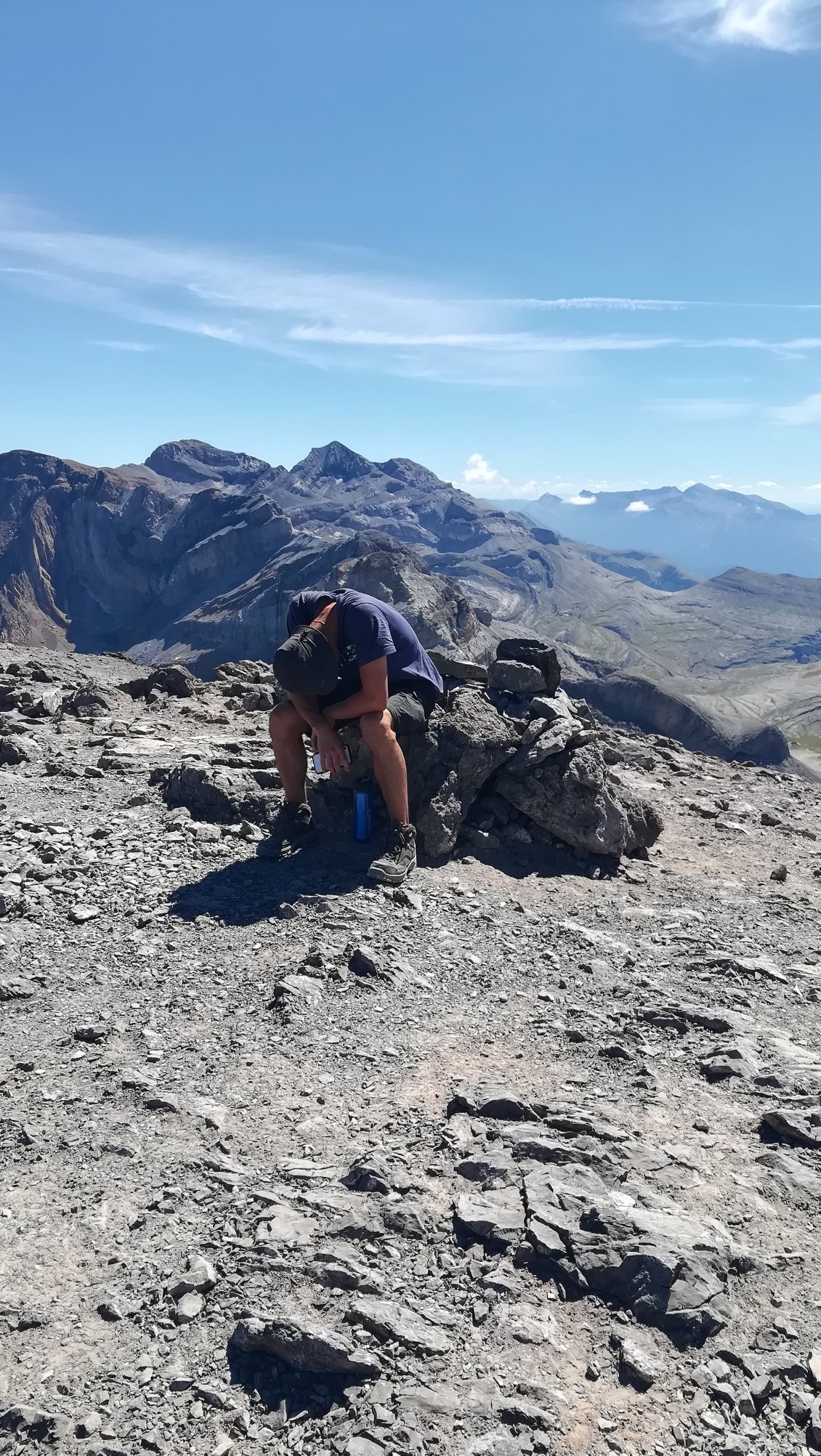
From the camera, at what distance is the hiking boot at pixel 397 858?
9891 millimetres

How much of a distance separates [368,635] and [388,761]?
57.8 inches

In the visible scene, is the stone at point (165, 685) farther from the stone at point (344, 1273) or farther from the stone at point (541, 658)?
the stone at point (344, 1273)

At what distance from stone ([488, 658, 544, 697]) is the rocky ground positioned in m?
3.15

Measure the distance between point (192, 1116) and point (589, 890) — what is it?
20.1 ft

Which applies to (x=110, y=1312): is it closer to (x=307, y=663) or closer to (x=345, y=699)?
(x=307, y=663)

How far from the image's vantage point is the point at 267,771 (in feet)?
41.2

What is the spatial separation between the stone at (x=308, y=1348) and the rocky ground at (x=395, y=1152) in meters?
0.01

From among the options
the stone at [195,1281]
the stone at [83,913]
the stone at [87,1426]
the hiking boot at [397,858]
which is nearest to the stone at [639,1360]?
the stone at [195,1281]

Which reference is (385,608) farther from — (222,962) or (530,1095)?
(530,1095)

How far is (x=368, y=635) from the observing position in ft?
32.1

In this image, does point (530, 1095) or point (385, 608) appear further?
point (385, 608)

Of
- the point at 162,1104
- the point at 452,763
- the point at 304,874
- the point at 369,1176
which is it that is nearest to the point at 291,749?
the point at 304,874

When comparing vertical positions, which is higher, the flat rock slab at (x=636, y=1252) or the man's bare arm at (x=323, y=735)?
the man's bare arm at (x=323, y=735)

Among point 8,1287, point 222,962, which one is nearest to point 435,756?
point 222,962
